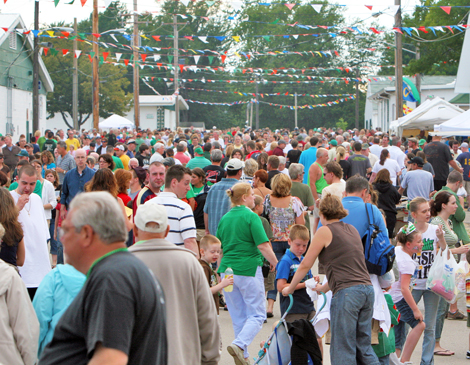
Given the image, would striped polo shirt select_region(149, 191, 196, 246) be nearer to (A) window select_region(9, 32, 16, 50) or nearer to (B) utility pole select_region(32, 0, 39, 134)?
(B) utility pole select_region(32, 0, 39, 134)

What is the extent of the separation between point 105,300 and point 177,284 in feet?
4.25

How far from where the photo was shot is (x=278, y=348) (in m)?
4.76

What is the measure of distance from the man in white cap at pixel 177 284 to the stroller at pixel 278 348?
4.13 feet

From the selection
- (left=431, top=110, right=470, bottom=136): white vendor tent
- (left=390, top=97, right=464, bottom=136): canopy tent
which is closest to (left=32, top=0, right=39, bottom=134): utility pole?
(left=390, top=97, right=464, bottom=136): canopy tent

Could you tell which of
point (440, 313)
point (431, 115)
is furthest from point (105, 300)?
point (431, 115)

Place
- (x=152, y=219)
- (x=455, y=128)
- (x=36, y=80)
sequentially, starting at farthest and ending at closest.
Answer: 1. (x=36, y=80)
2. (x=455, y=128)
3. (x=152, y=219)

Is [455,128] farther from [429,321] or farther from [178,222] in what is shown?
[178,222]

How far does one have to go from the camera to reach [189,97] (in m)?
78.1

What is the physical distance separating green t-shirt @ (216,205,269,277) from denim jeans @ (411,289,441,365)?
5.34 ft

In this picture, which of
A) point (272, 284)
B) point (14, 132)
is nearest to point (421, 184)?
point (272, 284)

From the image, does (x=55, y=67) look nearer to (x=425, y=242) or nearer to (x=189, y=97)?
(x=189, y=97)

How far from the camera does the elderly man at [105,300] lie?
219 cm

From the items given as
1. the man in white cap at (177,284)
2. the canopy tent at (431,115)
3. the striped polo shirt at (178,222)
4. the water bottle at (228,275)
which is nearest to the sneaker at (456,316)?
the water bottle at (228,275)

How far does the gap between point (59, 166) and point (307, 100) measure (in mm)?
66716
